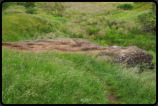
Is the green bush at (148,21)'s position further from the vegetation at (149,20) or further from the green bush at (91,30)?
the green bush at (91,30)

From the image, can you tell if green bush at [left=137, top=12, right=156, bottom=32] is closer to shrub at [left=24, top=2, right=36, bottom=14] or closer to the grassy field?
the grassy field

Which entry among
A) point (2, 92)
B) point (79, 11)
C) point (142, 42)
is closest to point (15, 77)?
point (2, 92)

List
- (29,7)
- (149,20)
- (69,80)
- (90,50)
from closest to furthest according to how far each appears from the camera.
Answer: (69,80)
(90,50)
(149,20)
(29,7)

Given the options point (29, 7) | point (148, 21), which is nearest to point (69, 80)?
point (29, 7)

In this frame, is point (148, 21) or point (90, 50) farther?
point (148, 21)

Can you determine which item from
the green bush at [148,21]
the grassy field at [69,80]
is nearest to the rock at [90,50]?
the grassy field at [69,80]

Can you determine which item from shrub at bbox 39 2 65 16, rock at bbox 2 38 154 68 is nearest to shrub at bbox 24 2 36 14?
shrub at bbox 39 2 65 16

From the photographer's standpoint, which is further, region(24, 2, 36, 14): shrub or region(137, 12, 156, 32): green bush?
region(24, 2, 36, 14): shrub

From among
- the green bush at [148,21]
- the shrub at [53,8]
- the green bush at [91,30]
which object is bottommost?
the green bush at [91,30]

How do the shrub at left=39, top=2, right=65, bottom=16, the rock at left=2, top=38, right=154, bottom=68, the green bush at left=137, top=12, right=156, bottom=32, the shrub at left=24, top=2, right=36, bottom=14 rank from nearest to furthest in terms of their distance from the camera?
the rock at left=2, top=38, right=154, bottom=68 < the green bush at left=137, top=12, right=156, bottom=32 < the shrub at left=24, top=2, right=36, bottom=14 < the shrub at left=39, top=2, right=65, bottom=16

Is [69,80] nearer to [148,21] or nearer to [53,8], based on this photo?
[148,21]

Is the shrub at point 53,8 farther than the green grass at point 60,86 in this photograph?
Yes

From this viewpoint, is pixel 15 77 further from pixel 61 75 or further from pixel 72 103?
pixel 72 103

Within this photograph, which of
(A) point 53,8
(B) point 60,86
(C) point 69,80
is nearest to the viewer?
(B) point 60,86
